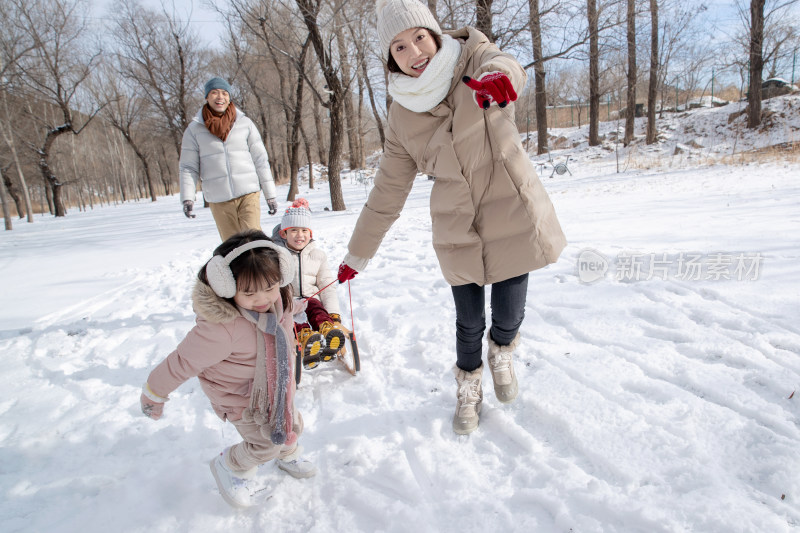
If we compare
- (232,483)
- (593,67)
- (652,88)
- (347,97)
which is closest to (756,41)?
(652,88)

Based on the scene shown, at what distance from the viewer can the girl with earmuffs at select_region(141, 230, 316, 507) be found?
1.56m

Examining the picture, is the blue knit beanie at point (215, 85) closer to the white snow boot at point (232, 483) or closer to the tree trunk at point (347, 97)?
the white snow boot at point (232, 483)

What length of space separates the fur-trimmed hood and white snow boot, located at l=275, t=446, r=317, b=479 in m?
0.75

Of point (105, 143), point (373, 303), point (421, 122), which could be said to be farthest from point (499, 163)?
point (105, 143)

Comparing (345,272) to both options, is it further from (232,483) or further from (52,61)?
(52,61)

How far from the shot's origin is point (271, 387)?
170 centimetres

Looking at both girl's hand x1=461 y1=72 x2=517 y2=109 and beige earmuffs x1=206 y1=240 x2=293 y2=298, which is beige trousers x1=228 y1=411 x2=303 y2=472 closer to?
beige earmuffs x1=206 y1=240 x2=293 y2=298

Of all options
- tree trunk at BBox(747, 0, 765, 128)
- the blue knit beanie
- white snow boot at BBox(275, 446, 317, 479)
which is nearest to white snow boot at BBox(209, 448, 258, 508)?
white snow boot at BBox(275, 446, 317, 479)

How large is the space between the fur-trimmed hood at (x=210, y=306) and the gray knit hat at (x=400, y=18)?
1.20 m

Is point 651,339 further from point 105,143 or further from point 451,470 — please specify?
point 105,143

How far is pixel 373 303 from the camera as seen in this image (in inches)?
150

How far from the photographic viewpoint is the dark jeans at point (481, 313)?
1.85 meters

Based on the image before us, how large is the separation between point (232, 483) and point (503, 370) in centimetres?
131

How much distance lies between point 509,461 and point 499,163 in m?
1.26
